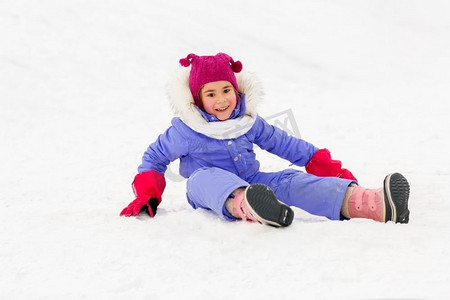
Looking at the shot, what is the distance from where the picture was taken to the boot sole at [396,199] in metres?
2.15

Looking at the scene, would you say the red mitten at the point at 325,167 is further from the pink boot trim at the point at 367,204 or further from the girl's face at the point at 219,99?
the girl's face at the point at 219,99

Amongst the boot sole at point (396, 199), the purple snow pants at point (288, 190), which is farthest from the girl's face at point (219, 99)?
the boot sole at point (396, 199)

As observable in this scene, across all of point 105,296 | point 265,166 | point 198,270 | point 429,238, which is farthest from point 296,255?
point 265,166

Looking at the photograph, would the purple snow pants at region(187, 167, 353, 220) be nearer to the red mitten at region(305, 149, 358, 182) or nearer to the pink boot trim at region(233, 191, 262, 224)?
the pink boot trim at region(233, 191, 262, 224)

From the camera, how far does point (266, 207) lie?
2055mm

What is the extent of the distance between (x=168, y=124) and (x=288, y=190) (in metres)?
2.47

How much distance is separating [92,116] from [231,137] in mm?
2529

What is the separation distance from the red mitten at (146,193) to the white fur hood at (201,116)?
1.04 ft

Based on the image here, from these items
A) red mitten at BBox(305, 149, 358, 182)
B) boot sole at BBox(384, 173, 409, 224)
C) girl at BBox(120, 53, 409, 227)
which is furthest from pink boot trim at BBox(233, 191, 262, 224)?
red mitten at BBox(305, 149, 358, 182)

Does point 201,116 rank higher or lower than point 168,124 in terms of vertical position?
higher

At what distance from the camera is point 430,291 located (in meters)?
1.48

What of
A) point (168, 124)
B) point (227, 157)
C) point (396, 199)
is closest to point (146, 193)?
point (227, 157)

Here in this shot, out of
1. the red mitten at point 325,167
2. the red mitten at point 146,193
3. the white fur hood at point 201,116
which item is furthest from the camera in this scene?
the red mitten at point 325,167

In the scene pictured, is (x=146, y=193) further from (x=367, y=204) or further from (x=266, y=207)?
(x=367, y=204)
